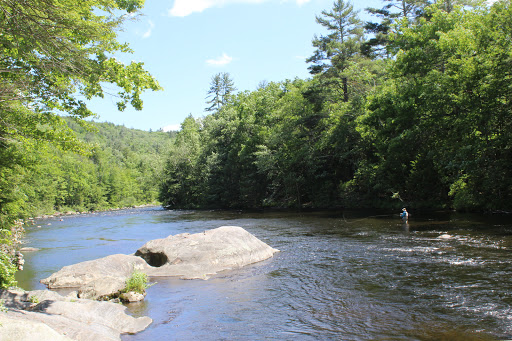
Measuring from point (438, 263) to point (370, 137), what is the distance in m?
24.5

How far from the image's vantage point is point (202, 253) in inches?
545

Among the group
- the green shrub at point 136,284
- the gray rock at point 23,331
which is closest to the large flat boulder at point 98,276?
the green shrub at point 136,284

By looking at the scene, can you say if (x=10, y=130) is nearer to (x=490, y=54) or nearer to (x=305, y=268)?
(x=305, y=268)

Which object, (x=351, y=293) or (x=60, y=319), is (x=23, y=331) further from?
(x=351, y=293)

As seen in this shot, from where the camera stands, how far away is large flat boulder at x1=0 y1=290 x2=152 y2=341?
218 inches

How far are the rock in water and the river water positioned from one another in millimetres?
650

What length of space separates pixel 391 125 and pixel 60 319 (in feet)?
95.8

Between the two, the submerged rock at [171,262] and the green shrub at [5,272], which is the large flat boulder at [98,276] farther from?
the green shrub at [5,272]

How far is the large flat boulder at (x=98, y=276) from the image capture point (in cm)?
1038

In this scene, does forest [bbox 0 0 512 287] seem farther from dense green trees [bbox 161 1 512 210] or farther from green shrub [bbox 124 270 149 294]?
green shrub [bbox 124 270 149 294]

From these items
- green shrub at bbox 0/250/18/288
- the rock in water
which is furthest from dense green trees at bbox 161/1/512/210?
green shrub at bbox 0/250/18/288

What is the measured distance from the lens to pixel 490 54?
2236 centimetres

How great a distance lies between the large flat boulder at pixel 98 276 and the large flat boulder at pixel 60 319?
132 cm

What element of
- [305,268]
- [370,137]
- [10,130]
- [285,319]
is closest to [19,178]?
[10,130]
